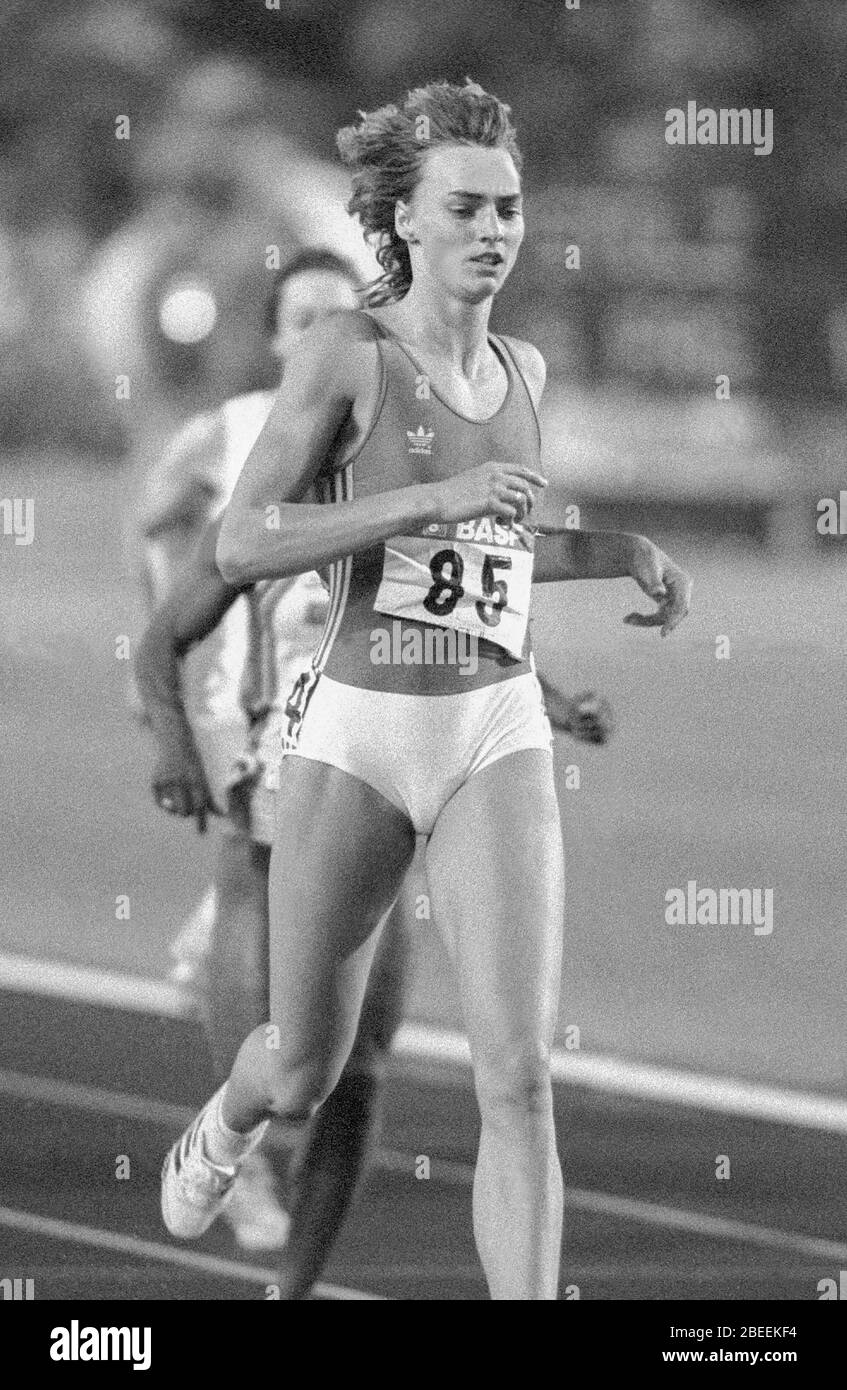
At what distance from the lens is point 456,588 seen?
3455mm

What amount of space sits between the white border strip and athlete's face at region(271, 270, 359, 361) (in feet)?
4.99

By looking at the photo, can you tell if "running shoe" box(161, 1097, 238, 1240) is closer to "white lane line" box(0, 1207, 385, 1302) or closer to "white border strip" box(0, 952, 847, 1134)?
"white lane line" box(0, 1207, 385, 1302)

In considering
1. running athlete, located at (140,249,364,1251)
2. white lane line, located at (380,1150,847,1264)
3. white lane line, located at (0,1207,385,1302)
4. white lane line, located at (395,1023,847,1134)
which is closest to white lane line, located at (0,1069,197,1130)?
running athlete, located at (140,249,364,1251)

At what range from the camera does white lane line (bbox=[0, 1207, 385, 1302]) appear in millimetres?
4113

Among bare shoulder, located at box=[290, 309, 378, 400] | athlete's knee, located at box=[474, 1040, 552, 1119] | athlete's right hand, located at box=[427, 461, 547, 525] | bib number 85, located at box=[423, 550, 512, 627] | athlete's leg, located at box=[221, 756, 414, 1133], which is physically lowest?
athlete's knee, located at box=[474, 1040, 552, 1119]

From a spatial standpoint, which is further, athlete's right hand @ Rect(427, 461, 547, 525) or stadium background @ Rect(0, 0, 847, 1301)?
stadium background @ Rect(0, 0, 847, 1301)

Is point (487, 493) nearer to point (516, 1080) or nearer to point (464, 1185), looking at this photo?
point (516, 1080)

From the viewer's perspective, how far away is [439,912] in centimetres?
343

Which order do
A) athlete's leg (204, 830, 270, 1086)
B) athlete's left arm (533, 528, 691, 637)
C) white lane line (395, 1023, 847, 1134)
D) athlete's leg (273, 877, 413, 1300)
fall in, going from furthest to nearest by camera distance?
white lane line (395, 1023, 847, 1134) → athlete's leg (204, 830, 270, 1086) → athlete's leg (273, 877, 413, 1300) → athlete's left arm (533, 528, 691, 637)

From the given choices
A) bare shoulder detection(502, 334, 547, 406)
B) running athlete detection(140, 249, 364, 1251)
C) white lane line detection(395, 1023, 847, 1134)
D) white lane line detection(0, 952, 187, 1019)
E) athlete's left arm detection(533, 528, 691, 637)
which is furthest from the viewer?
A: white lane line detection(0, 952, 187, 1019)

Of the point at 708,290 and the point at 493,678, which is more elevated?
the point at 708,290

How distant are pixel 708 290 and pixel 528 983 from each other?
2.10m
